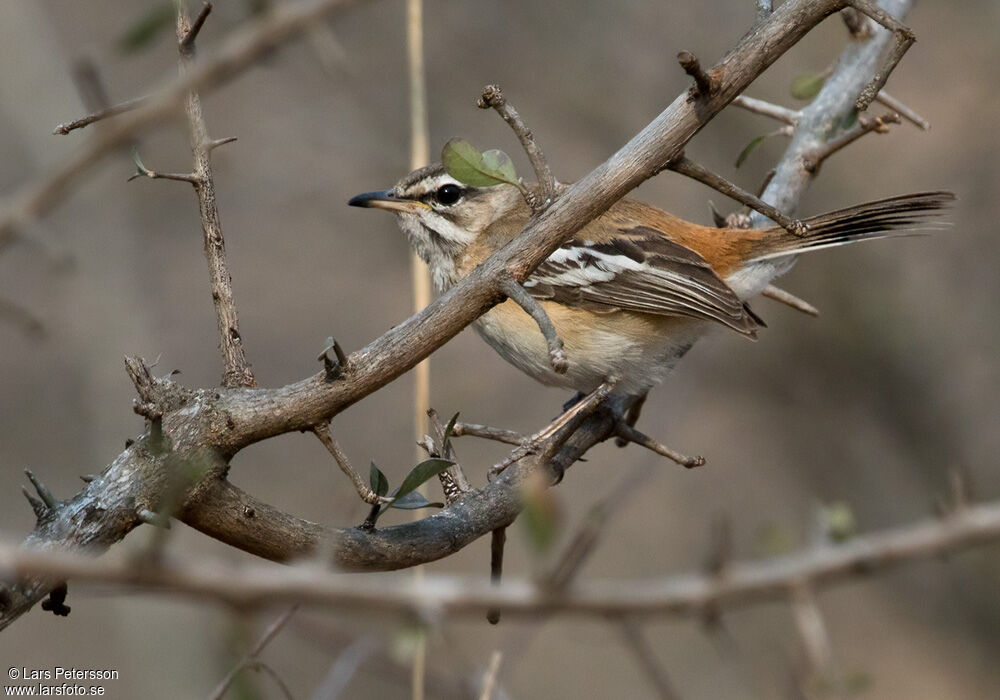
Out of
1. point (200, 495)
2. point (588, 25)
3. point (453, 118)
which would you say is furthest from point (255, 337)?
point (200, 495)

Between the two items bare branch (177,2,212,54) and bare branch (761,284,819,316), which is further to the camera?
bare branch (761,284,819,316)

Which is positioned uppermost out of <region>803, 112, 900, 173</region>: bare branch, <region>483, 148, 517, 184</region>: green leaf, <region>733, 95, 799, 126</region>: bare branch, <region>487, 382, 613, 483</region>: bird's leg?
<region>733, 95, 799, 126</region>: bare branch

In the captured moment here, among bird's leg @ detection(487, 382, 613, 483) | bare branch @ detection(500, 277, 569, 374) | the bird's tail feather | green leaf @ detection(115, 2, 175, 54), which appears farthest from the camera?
the bird's tail feather

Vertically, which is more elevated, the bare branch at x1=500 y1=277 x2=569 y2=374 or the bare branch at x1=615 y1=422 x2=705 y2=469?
the bare branch at x1=500 y1=277 x2=569 y2=374

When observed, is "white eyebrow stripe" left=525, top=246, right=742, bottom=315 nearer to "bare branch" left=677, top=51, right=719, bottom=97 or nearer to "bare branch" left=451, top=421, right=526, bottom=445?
"bare branch" left=451, top=421, right=526, bottom=445

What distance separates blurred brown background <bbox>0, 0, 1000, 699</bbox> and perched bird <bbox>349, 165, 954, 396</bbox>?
200cm

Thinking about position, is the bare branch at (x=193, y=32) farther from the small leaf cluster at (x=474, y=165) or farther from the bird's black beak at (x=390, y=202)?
the bird's black beak at (x=390, y=202)

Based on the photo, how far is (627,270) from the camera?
187 inches

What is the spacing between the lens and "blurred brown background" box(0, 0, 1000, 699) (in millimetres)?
7562

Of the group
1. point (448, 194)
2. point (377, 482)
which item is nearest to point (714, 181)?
point (377, 482)

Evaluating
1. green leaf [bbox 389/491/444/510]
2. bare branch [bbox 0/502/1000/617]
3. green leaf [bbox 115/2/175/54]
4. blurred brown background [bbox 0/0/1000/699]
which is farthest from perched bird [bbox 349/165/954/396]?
bare branch [bbox 0/502/1000/617]

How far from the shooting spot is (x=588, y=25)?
8602 millimetres

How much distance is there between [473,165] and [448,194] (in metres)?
2.77

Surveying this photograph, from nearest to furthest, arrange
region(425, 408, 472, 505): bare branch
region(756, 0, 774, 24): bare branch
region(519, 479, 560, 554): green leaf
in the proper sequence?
region(519, 479, 560, 554): green leaf < region(756, 0, 774, 24): bare branch < region(425, 408, 472, 505): bare branch
